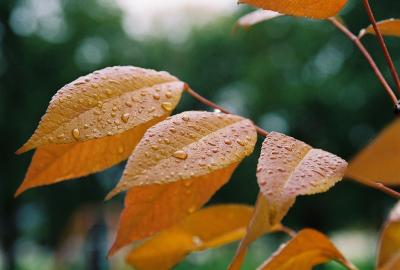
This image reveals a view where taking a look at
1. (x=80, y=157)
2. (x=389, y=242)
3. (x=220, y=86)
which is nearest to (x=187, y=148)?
(x=80, y=157)

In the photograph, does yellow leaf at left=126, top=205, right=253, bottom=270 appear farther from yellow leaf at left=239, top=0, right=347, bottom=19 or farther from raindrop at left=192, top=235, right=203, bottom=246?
yellow leaf at left=239, top=0, right=347, bottom=19

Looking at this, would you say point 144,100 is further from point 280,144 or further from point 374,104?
point 374,104

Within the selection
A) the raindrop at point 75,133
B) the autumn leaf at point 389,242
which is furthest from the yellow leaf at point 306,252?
the raindrop at point 75,133

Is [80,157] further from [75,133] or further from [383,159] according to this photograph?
[383,159]

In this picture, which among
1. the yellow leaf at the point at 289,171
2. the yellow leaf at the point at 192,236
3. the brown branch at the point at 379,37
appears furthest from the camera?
the yellow leaf at the point at 192,236

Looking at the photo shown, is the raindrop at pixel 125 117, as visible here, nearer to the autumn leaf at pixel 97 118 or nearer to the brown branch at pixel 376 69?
the autumn leaf at pixel 97 118
